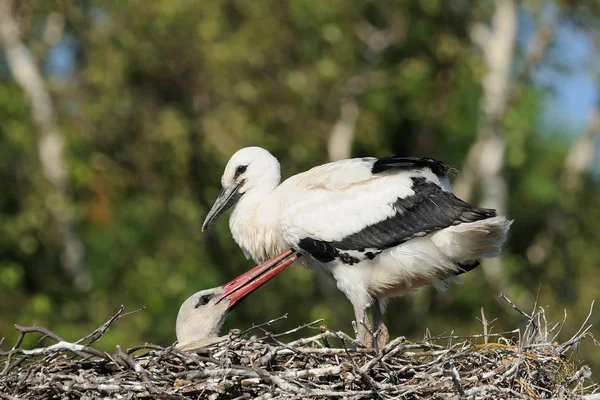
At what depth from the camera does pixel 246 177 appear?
840cm

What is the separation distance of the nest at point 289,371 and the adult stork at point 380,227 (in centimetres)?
76

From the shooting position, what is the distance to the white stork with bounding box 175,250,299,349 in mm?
7598

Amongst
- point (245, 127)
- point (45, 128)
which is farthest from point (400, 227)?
point (45, 128)

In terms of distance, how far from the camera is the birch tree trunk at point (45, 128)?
18.9 metres

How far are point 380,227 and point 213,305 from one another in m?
1.14

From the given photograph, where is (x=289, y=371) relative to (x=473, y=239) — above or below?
below

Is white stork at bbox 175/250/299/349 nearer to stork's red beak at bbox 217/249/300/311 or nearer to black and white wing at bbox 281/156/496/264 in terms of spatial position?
stork's red beak at bbox 217/249/300/311

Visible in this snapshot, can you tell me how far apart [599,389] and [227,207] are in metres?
2.72

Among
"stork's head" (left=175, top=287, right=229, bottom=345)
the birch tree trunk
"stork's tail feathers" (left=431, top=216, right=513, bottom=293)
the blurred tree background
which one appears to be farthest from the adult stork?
the birch tree trunk

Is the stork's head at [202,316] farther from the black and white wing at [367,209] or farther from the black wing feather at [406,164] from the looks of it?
the black wing feather at [406,164]

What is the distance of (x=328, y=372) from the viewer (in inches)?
261

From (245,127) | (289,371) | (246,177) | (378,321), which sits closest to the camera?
(289,371)

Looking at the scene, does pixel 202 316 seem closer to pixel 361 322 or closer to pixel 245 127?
pixel 361 322

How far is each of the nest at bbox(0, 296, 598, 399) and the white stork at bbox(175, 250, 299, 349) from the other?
484 millimetres
